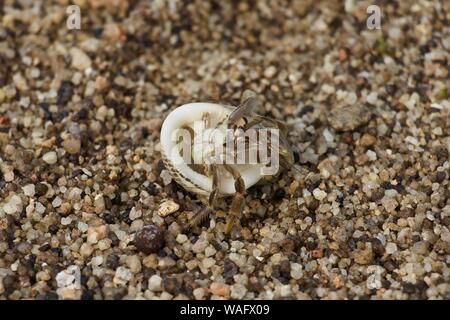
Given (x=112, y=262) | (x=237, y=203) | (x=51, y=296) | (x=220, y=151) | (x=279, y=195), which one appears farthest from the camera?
(x=279, y=195)

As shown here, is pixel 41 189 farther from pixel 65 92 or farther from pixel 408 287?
pixel 408 287

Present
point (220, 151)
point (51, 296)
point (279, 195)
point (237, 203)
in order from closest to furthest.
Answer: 1. point (51, 296)
2. point (237, 203)
3. point (220, 151)
4. point (279, 195)

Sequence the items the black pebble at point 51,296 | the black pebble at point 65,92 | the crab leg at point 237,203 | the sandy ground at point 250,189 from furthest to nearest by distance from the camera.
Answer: the black pebble at point 65,92 → the crab leg at point 237,203 → the sandy ground at point 250,189 → the black pebble at point 51,296

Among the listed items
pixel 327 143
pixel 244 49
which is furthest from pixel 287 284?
pixel 244 49

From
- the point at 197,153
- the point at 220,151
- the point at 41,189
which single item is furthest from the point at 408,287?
the point at 41,189

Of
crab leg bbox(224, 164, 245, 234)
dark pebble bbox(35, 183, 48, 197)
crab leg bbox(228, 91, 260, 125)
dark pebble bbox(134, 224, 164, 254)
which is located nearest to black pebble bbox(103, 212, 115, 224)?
dark pebble bbox(134, 224, 164, 254)

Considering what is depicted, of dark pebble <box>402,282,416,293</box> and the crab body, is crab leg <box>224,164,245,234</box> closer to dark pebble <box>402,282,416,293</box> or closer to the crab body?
the crab body

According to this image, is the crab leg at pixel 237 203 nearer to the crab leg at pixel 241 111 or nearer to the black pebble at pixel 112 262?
the crab leg at pixel 241 111

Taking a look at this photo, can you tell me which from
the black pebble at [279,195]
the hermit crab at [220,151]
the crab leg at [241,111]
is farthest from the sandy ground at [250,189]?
the crab leg at [241,111]
